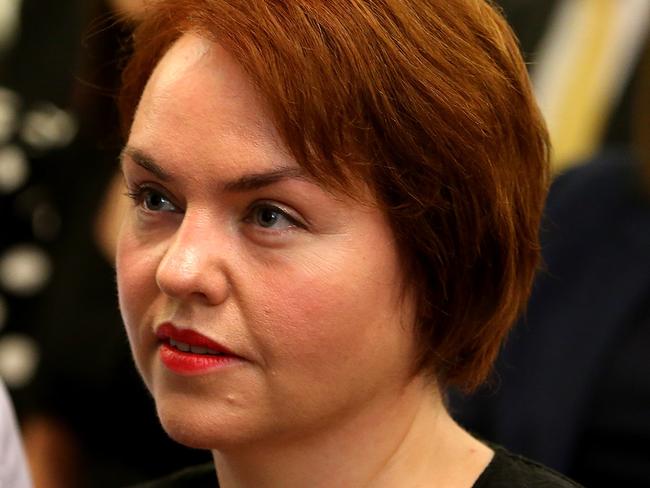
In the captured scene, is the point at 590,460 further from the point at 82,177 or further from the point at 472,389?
the point at 82,177

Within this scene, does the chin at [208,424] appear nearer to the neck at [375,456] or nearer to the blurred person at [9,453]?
the neck at [375,456]

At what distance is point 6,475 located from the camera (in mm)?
1590

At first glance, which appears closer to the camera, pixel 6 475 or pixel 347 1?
pixel 347 1

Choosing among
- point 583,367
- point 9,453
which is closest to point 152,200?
point 9,453

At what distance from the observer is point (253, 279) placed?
4.02 ft

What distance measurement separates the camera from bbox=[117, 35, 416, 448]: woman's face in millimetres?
1219

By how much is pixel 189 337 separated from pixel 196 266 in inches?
2.9

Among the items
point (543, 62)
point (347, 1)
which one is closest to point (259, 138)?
point (347, 1)

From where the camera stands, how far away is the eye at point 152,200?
130cm

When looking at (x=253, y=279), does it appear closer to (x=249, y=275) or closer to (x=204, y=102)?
(x=249, y=275)

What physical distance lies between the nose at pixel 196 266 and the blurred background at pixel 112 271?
1.54 ft

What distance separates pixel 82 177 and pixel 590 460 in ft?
3.62

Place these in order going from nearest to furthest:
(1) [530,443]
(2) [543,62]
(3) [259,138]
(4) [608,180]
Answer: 1. (3) [259,138]
2. (1) [530,443]
3. (4) [608,180]
4. (2) [543,62]

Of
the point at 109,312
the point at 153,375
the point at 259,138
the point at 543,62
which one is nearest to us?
the point at 259,138
